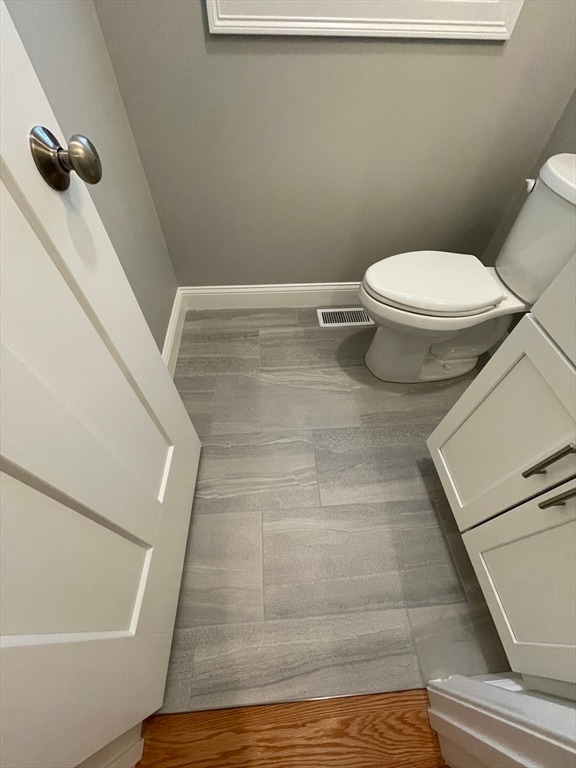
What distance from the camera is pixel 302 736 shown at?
0.90 meters

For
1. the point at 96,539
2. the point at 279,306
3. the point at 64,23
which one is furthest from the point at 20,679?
the point at 279,306

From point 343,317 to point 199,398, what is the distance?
0.78 meters

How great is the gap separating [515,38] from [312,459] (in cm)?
143

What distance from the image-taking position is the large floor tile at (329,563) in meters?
1.07

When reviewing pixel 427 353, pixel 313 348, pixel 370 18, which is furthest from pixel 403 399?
pixel 370 18

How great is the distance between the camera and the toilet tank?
1.05 meters

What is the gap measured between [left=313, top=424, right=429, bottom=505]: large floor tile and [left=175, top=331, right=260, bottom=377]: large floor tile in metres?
0.46

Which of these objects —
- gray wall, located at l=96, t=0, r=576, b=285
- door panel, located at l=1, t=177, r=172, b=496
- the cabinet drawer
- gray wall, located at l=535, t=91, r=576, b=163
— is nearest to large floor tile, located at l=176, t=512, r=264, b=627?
door panel, located at l=1, t=177, r=172, b=496

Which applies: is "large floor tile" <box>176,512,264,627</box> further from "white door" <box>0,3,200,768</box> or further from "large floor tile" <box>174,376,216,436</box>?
"large floor tile" <box>174,376,216,436</box>

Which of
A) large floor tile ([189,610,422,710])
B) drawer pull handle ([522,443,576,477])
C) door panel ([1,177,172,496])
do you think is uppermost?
door panel ([1,177,172,496])

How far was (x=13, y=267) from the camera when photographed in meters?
0.44

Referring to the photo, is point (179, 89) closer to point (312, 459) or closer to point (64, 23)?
point (64, 23)

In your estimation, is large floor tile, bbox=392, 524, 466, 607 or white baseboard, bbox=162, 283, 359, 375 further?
white baseboard, bbox=162, 283, 359, 375

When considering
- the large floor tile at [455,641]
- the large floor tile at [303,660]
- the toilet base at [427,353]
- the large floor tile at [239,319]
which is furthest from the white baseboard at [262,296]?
the large floor tile at [455,641]
